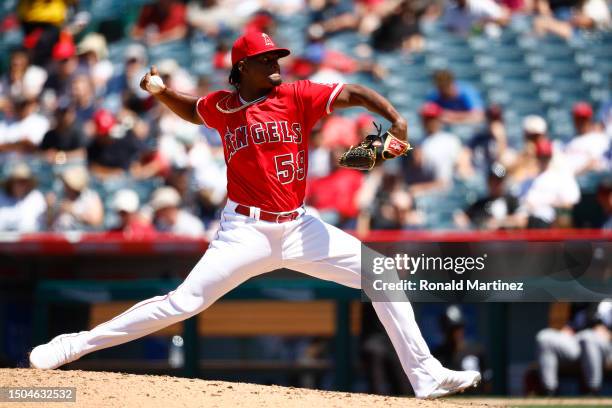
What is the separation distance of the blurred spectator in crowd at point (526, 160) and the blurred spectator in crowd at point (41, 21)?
18.4ft

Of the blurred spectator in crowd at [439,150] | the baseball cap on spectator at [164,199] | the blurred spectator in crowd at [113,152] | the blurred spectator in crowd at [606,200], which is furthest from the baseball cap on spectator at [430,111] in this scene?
the blurred spectator in crowd at [113,152]

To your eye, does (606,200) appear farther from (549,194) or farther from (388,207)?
(388,207)

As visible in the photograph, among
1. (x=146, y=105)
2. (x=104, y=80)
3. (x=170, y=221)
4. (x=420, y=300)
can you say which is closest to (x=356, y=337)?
(x=420, y=300)

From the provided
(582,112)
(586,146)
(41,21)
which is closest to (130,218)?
(586,146)

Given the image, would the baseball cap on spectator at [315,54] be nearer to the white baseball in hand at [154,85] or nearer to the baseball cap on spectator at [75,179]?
the baseball cap on spectator at [75,179]

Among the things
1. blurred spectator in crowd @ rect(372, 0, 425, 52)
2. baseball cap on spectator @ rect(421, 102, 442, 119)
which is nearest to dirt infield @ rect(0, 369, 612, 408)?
baseball cap on spectator @ rect(421, 102, 442, 119)

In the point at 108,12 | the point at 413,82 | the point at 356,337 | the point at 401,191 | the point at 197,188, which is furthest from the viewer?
the point at 108,12

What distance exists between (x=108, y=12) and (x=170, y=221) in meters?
4.95

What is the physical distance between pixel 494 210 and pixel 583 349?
1.40m

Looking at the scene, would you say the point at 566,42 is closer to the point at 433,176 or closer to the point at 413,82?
the point at 413,82

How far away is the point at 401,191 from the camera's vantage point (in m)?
9.08

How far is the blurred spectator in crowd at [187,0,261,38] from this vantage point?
12.6 meters

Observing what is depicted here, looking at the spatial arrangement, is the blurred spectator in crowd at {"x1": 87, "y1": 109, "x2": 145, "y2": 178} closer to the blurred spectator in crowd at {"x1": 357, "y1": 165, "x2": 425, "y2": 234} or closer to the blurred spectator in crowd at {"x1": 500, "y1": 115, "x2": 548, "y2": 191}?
the blurred spectator in crowd at {"x1": 357, "y1": 165, "x2": 425, "y2": 234}

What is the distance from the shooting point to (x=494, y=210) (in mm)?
8820
